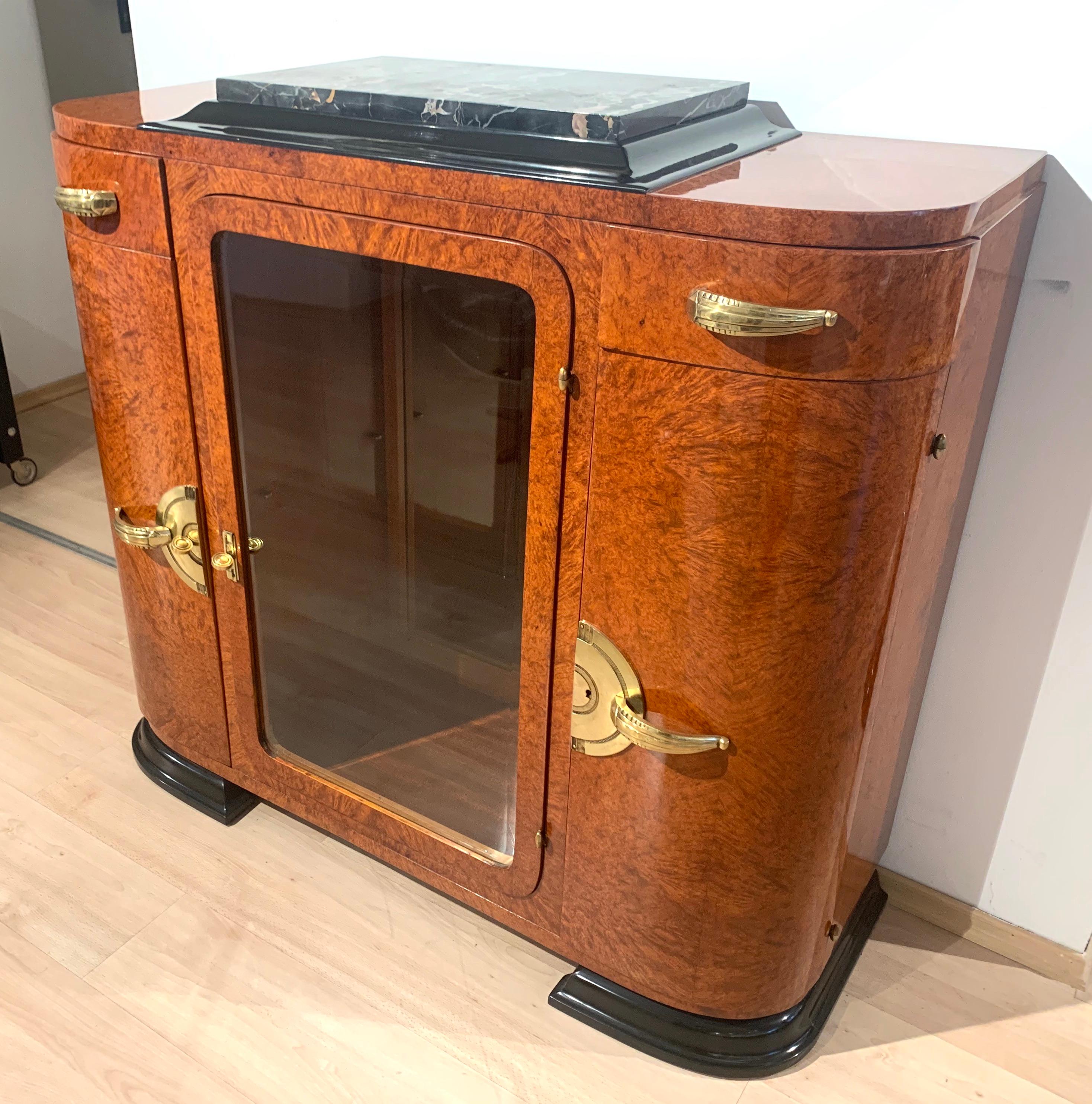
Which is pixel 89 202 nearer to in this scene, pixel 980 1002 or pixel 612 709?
pixel 612 709

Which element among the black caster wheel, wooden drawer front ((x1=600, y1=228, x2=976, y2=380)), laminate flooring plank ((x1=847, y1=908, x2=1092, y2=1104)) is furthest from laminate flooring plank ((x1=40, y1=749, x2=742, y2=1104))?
the black caster wheel

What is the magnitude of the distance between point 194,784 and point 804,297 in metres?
1.17

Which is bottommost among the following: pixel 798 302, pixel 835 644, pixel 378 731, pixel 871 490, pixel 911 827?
pixel 911 827

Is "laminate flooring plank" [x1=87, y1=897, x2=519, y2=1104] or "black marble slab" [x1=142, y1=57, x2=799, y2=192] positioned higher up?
"black marble slab" [x1=142, y1=57, x2=799, y2=192]

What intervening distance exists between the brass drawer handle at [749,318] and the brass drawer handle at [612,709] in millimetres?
342

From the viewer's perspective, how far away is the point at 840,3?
3.54 feet

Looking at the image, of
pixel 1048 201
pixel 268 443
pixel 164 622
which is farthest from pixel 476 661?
pixel 1048 201

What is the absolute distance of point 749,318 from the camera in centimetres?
82

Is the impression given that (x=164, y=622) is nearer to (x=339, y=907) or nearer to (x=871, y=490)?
(x=339, y=907)

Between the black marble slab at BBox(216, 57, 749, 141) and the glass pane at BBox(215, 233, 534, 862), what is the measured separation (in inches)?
5.6

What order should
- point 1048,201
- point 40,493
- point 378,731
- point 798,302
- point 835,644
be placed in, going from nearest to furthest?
point 798,302
point 835,644
point 1048,201
point 378,731
point 40,493

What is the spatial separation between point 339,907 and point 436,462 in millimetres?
634

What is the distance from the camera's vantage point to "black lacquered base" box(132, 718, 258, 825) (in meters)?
1.52

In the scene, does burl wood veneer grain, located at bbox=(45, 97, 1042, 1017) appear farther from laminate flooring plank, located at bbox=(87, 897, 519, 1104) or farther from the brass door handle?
laminate flooring plank, located at bbox=(87, 897, 519, 1104)
